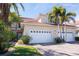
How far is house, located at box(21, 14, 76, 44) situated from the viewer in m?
9.07

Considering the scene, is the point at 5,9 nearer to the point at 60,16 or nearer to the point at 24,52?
the point at 24,52

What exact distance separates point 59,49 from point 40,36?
0.64 meters

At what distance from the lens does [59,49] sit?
29.8 ft

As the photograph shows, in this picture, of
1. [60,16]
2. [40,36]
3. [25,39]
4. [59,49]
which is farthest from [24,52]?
[60,16]

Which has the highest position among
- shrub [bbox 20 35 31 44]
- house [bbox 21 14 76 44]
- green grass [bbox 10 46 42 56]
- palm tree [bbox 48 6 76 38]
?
palm tree [bbox 48 6 76 38]

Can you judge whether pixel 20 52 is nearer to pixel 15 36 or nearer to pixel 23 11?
pixel 15 36

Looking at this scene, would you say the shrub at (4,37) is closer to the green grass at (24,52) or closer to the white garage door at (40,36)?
the green grass at (24,52)

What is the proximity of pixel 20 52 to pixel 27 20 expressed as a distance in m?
0.86

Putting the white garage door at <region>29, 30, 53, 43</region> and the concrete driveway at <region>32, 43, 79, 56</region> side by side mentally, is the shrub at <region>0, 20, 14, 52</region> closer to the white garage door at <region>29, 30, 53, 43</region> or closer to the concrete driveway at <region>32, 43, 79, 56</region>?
the white garage door at <region>29, 30, 53, 43</region>

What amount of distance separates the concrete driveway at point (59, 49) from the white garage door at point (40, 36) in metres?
0.17

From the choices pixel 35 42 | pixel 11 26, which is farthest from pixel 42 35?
pixel 11 26

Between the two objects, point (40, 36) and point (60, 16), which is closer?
point (60, 16)

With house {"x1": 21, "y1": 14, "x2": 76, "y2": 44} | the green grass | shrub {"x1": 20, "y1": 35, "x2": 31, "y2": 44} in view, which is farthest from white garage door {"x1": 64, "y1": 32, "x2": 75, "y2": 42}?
shrub {"x1": 20, "y1": 35, "x2": 31, "y2": 44}

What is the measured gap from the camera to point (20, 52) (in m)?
9.03
